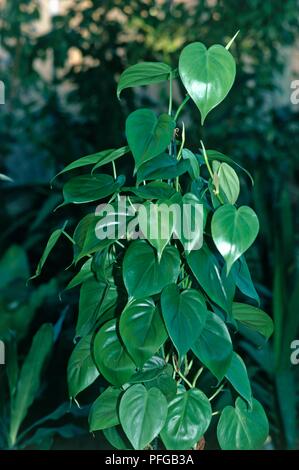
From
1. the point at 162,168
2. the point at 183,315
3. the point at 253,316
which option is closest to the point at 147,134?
the point at 162,168

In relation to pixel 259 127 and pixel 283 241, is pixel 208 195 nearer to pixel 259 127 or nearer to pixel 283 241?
pixel 283 241

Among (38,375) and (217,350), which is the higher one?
(217,350)

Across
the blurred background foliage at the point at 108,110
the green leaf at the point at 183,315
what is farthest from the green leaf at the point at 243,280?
the blurred background foliage at the point at 108,110

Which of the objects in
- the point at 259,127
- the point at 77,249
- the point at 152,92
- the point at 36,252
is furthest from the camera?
the point at 152,92

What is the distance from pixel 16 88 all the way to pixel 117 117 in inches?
30.6

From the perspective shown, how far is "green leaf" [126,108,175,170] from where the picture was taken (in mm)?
1537

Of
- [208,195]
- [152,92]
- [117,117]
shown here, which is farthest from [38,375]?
[152,92]

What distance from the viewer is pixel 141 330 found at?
157 cm

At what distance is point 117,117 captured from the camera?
4023 millimetres

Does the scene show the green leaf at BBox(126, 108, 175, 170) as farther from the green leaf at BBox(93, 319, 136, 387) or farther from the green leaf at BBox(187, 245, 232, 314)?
the green leaf at BBox(93, 319, 136, 387)

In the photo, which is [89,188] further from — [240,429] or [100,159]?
[240,429]

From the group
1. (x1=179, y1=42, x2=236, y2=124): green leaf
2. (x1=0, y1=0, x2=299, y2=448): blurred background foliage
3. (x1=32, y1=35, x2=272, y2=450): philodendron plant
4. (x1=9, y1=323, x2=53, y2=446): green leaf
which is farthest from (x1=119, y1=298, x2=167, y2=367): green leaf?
(x1=0, y1=0, x2=299, y2=448): blurred background foliage

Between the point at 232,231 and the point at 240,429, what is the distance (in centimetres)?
42

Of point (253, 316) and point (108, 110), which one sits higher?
point (108, 110)
